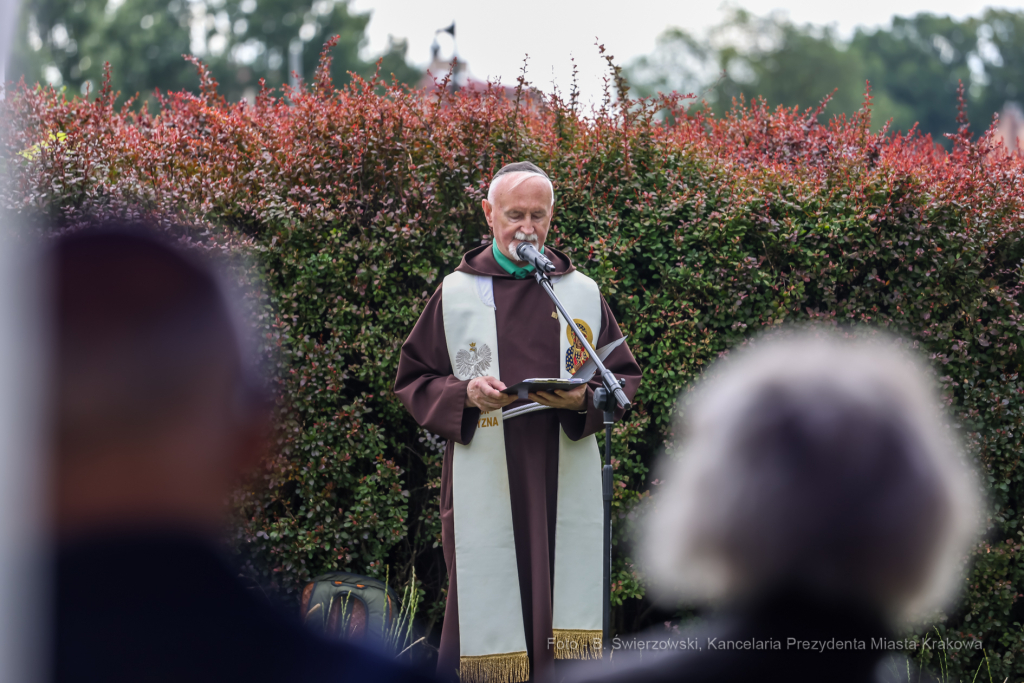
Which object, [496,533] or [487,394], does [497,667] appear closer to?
[496,533]

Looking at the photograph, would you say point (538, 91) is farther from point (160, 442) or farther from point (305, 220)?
point (160, 442)

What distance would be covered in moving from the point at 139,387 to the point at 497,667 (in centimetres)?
247

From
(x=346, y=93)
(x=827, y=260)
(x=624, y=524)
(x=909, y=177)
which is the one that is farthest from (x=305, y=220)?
(x=909, y=177)

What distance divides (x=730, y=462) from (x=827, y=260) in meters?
3.38

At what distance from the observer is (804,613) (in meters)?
1.22

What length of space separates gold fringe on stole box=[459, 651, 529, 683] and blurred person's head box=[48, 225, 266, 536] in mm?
2308

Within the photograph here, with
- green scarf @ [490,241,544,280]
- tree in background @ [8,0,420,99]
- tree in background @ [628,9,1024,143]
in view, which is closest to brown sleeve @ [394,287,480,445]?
green scarf @ [490,241,544,280]

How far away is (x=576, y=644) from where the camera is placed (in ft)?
10.2

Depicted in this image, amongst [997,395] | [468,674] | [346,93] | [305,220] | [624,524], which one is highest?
[346,93]

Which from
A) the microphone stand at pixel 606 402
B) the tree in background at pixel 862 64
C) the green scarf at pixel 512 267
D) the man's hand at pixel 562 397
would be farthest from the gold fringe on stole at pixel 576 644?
the tree in background at pixel 862 64

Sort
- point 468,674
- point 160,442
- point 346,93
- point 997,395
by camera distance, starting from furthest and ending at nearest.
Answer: point 346,93, point 997,395, point 468,674, point 160,442

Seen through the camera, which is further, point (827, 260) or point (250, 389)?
point (827, 260)

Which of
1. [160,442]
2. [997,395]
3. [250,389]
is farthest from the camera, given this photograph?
[997,395]

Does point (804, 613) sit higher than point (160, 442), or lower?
lower
